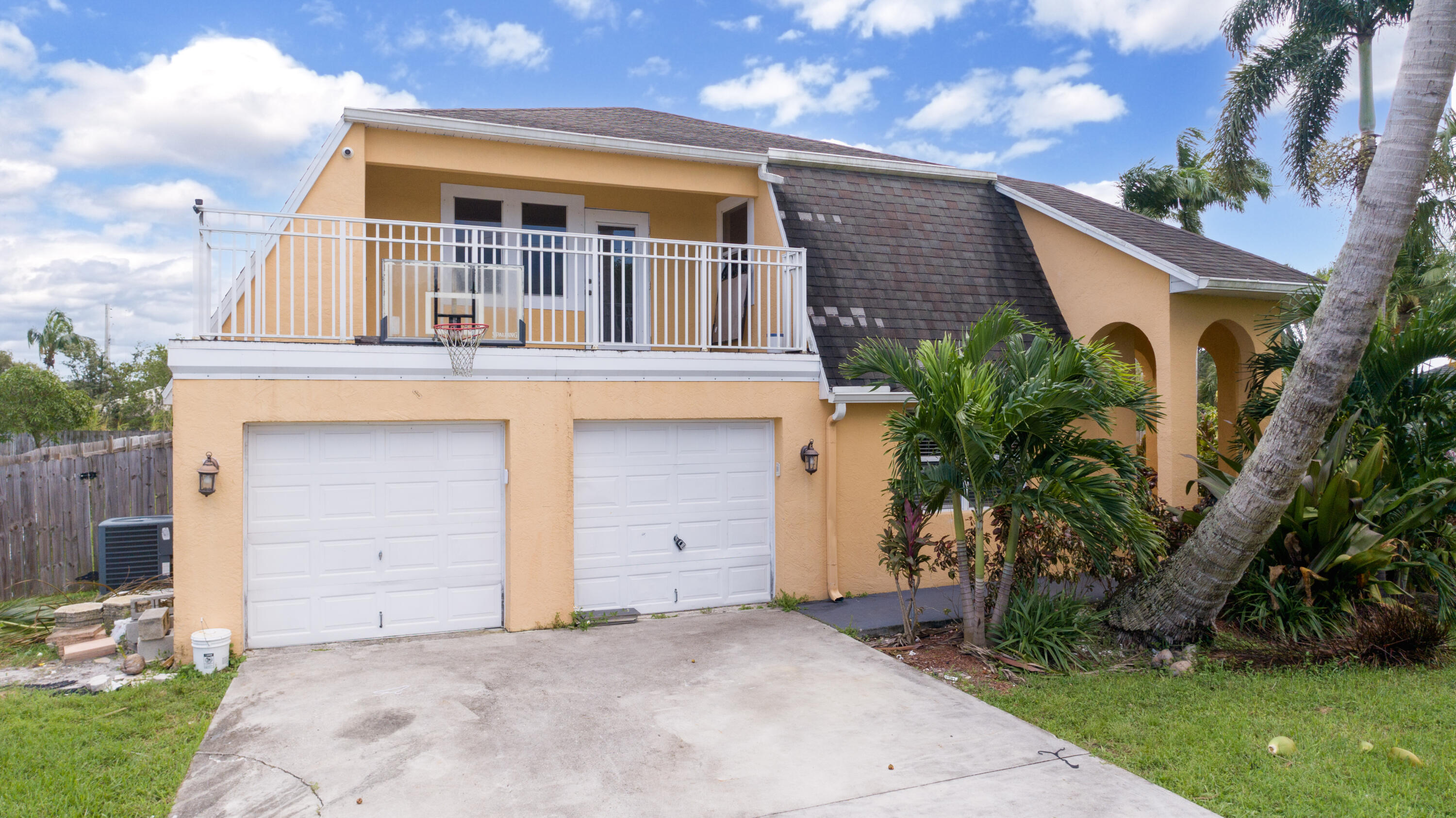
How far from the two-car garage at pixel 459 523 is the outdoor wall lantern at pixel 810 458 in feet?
1.24

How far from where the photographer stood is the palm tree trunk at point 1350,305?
6.15 metres

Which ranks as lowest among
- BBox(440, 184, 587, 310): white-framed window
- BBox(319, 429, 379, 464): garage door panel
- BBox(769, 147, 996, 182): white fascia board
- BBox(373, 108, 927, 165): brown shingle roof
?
BBox(319, 429, 379, 464): garage door panel

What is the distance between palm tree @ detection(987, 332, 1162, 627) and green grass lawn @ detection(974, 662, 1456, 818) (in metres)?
1.16

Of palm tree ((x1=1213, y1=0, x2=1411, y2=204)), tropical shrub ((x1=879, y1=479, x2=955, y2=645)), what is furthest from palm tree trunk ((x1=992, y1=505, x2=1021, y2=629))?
palm tree ((x1=1213, y1=0, x2=1411, y2=204))

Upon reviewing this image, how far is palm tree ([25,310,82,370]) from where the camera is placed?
35844 millimetres

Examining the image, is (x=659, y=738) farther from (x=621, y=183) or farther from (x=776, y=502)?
(x=621, y=183)

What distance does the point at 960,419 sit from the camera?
642 cm

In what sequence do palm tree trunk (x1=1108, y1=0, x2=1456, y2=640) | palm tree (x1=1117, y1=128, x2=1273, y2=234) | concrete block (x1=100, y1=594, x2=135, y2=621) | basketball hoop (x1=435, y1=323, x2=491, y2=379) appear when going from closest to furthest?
1. palm tree trunk (x1=1108, y1=0, x2=1456, y2=640)
2. basketball hoop (x1=435, y1=323, x2=491, y2=379)
3. concrete block (x1=100, y1=594, x2=135, y2=621)
4. palm tree (x1=1117, y1=128, x2=1273, y2=234)

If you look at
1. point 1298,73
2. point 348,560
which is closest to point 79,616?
point 348,560

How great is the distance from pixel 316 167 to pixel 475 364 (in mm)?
2865

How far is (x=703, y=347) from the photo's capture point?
8.76 m

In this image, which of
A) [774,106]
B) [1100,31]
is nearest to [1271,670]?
[1100,31]

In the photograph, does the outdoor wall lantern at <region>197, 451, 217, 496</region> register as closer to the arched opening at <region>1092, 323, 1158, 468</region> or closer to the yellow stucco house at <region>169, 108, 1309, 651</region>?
the yellow stucco house at <region>169, 108, 1309, 651</region>

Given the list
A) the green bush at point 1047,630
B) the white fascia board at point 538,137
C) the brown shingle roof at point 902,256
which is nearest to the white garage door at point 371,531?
the white fascia board at point 538,137
